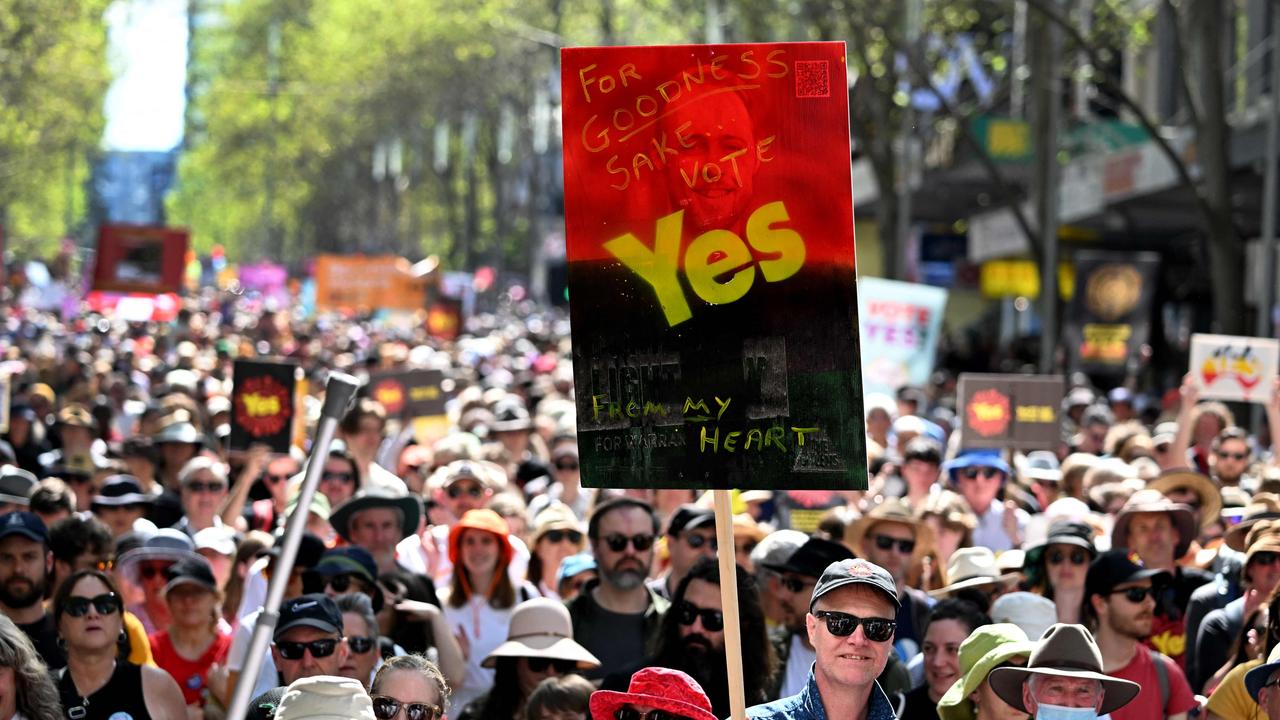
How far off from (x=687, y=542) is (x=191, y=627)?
6.35 feet

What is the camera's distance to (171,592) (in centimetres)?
829

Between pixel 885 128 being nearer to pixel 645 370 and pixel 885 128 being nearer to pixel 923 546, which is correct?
pixel 923 546

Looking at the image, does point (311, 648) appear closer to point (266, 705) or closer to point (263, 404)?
point (266, 705)

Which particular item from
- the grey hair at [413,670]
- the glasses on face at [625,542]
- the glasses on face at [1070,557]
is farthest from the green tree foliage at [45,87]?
the grey hair at [413,670]

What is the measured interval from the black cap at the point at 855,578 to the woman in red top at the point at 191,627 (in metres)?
3.50

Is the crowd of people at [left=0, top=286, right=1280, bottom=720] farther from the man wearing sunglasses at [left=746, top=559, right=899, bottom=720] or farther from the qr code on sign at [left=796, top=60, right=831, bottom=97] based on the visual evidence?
the qr code on sign at [left=796, top=60, right=831, bottom=97]

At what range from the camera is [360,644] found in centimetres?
714

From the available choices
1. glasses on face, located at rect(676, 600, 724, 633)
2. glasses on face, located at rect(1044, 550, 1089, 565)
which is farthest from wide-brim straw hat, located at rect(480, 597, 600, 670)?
glasses on face, located at rect(1044, 550, 1089, 565)

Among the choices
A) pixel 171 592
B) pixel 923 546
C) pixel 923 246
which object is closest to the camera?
pixel 171 592

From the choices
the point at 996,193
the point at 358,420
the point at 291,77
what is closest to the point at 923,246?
the point at 996,193

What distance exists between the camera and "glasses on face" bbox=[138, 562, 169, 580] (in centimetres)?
885

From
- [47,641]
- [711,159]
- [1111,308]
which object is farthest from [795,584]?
[1111,308]

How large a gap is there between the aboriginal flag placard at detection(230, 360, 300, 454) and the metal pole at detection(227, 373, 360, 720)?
26.3ft

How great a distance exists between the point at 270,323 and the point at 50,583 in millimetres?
32016
